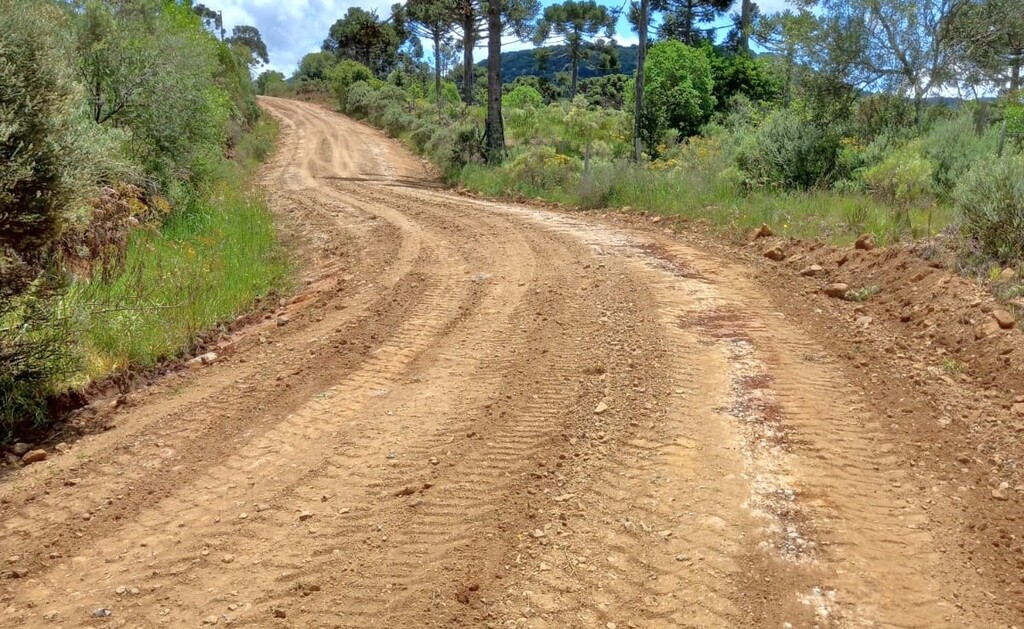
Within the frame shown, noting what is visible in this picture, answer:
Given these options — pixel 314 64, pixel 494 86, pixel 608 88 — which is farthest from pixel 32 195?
pixel 314 64

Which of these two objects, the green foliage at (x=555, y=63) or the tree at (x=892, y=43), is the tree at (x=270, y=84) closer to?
the green foliage at (x=555, y=63)

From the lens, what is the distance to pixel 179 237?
34.6ft

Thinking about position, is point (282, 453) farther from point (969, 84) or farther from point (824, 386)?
point (969, 84)

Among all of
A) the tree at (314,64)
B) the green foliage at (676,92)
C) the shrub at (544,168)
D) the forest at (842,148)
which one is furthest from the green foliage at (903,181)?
the tree at (314,64)

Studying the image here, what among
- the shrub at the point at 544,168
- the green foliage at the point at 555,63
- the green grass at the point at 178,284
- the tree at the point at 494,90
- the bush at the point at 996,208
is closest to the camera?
the green grass at the point at 178,284

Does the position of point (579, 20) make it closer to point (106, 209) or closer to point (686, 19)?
point (686, 19)

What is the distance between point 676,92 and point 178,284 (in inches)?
845

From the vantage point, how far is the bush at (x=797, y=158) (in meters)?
12.8

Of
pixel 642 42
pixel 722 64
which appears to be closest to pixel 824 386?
pixel 642 42

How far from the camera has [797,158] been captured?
42.1 ft

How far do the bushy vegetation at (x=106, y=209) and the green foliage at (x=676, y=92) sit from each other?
15200mm

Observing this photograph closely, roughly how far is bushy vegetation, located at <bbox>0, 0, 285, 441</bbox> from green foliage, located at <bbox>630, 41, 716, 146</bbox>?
15.2 metres

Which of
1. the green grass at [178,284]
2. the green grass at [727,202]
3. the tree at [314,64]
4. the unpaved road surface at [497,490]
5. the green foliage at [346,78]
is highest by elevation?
the tree at [314,64]

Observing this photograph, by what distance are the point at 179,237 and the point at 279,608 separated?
874 centimetres
